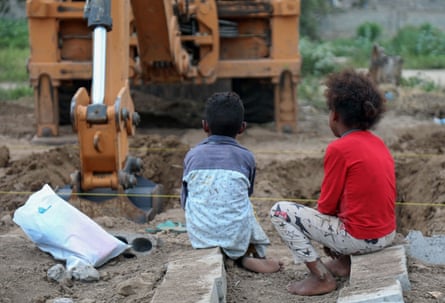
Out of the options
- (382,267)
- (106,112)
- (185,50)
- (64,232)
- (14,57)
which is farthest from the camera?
(14,57)

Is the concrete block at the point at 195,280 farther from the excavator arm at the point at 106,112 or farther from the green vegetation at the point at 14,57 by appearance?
the green vegetation at the point at 14,57

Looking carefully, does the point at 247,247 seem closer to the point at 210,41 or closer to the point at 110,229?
the point at 110,229

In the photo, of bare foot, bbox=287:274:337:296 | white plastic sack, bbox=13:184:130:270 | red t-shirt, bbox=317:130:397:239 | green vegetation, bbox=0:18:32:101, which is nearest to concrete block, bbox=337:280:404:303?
bare foot, bbox=287:274:337:296

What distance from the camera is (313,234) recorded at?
4.71 meters

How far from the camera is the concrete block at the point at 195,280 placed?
159 inches

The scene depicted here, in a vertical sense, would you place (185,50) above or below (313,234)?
above

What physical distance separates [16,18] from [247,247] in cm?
2821

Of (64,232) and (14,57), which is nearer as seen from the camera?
(64,232)

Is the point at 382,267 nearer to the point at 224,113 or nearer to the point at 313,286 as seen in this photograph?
the point at 313,286

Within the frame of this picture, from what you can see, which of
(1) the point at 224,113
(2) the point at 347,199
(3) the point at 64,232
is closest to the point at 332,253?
(2) the point at 347,199

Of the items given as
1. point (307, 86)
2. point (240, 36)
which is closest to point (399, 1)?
point (307, 86)

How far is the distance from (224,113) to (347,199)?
2.91 feet

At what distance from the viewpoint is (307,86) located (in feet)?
51.0

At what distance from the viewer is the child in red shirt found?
4.59 m
